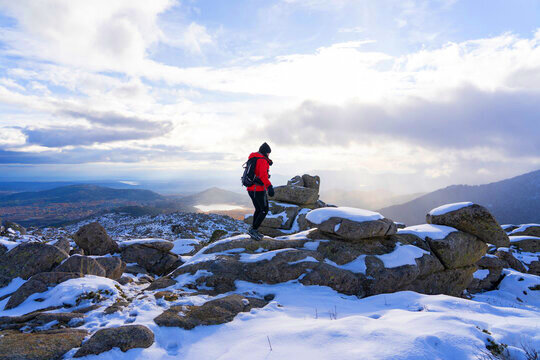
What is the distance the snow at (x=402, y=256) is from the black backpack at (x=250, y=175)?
750cm

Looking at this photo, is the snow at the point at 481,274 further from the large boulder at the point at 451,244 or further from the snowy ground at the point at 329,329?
the snowy ground at the point at 329,329

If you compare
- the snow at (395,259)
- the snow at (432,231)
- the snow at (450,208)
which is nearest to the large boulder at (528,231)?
the snow at (450,208)

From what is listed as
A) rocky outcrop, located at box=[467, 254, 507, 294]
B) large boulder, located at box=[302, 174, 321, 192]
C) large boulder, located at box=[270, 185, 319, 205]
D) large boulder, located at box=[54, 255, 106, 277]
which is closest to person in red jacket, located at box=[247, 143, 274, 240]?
large boulder, located at box=[54, 255, 106, 277]

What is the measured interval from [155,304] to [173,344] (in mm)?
2594

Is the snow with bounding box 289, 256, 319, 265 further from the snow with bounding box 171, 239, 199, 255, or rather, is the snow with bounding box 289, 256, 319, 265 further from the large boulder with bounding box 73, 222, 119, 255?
the snow with bounding box 171, 239, 199, 255

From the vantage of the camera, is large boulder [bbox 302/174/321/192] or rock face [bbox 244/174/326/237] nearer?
rock face [bbox 244/174/326/237]

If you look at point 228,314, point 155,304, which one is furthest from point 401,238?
point 155,304

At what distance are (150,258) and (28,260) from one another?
21.9 ft

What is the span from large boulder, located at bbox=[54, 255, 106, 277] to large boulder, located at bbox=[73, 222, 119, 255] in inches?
259

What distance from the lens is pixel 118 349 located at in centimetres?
574

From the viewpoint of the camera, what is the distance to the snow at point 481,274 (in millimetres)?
A: 23438

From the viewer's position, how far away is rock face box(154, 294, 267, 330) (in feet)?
23.4

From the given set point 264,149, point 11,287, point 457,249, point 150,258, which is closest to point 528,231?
point 457,249

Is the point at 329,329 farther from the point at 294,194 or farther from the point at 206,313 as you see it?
the point at 294,194
